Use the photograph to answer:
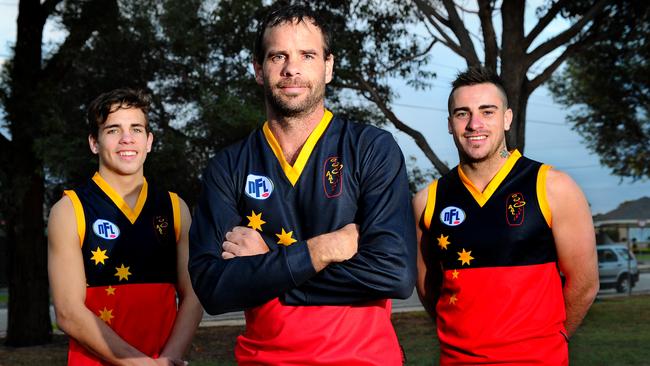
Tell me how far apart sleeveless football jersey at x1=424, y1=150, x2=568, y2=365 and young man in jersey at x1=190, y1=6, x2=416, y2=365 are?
1.29 m

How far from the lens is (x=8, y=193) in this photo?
49.4ft

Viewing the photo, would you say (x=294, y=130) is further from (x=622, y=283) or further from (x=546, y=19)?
(x=622, y=283)

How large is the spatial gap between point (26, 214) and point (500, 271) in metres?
13.2

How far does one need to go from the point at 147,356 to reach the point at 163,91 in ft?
46.1

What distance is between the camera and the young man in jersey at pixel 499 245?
14.1 feet

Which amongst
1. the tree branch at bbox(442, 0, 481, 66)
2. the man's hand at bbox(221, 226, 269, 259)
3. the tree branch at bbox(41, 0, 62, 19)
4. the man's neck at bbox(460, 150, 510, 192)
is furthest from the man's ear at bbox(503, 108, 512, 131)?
the tree branch at bbox(41, 0, 62, 19)

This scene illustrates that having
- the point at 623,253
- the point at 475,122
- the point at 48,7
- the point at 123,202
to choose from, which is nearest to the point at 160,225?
the point at 123,202

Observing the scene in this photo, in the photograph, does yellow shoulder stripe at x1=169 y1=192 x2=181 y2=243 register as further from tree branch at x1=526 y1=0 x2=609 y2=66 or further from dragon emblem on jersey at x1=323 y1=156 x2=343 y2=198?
tree branch at x1=526 y1=0 x2=609 y2=66

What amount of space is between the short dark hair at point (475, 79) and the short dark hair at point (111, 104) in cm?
180

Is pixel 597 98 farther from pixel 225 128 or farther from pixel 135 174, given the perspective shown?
pixel 135 174

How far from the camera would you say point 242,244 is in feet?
10.2

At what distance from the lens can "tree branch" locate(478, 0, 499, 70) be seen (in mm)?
15359

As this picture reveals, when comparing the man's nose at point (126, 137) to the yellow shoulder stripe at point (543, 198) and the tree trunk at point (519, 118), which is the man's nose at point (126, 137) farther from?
the tree trunk at point (519, 118)

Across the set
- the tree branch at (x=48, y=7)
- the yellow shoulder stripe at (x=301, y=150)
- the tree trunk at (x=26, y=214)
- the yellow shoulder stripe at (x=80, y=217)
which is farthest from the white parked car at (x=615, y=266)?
the yellow shoulder stripe at (x=301, y=150)
